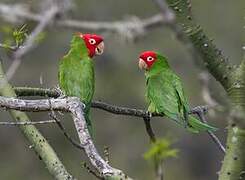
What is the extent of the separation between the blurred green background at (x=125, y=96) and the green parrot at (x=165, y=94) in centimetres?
477

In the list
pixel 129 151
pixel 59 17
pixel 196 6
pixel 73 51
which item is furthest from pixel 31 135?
pixel 196 6

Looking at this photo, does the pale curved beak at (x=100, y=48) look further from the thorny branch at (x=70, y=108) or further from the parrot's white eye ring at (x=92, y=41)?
the thorny branch at (x=70, y=108)

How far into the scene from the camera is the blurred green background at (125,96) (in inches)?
336

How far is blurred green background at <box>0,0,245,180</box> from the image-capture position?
8.52m

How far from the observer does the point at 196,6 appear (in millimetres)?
9273

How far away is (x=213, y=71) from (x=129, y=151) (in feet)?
21.4

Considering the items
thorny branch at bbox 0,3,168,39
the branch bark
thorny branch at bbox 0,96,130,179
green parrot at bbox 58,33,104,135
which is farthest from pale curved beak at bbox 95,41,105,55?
thorny branch at bbox 0,3,168,39

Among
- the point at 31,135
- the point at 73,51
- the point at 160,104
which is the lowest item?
the point at 31,135

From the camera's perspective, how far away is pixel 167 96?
131 inches

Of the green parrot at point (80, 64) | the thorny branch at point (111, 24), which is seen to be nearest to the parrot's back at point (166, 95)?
the green parrot at point (80, 64)

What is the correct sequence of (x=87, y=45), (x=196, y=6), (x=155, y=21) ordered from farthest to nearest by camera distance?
(x=196, y=6)
(x=87, y=45)
(x=155, y=21)

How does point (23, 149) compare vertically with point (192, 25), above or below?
above

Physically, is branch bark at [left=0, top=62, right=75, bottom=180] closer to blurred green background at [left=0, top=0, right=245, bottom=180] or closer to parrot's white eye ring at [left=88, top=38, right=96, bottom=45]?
parrot's white eye ring at [left=88, top=38, right=96, bottom=45]

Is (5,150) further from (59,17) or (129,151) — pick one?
(59,17)
